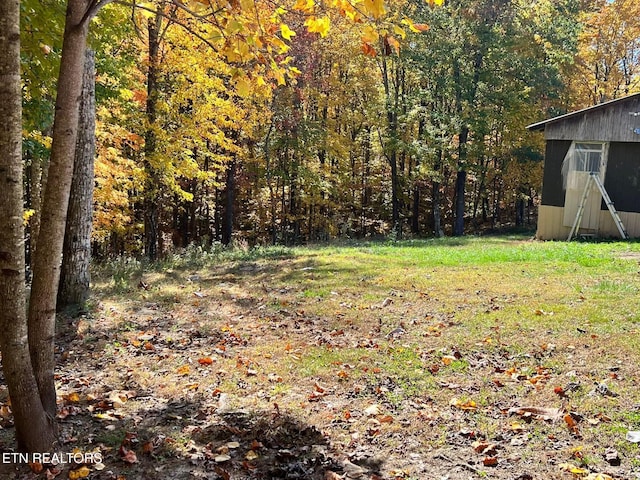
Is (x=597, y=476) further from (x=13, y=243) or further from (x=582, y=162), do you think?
(x=582, y=162)

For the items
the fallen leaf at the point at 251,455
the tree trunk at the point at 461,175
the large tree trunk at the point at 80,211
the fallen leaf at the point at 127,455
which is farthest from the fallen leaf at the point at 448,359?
the tree trunk at the point at 461,175

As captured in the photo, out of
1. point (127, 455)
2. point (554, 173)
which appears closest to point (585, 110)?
point (554, 173)

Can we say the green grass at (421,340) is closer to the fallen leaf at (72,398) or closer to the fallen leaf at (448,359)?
the fallen leaf at (448,359)

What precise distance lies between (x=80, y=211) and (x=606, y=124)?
16506 millimetres

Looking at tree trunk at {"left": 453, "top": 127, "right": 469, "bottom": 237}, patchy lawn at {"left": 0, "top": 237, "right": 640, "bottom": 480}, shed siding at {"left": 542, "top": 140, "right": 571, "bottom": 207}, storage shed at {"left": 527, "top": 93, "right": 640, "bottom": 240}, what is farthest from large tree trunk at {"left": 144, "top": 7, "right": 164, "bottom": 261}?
tree trunk at {"left": 453, "top": 127, "right": 469, "bottom": 237}

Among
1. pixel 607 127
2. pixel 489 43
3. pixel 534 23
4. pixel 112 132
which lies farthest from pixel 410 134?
pixel 112 132

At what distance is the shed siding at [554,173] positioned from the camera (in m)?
18.2

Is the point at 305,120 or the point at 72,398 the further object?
the point at 305,120

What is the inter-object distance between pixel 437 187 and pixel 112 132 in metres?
17.8

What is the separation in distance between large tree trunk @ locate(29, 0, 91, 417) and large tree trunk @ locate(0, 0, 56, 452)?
0.21 m

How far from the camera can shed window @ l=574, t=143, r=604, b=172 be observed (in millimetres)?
17594

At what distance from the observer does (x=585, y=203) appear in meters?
17.5

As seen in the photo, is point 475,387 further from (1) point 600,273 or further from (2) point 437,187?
(2) point 437,187

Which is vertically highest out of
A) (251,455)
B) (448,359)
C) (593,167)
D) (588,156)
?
(588,156)
